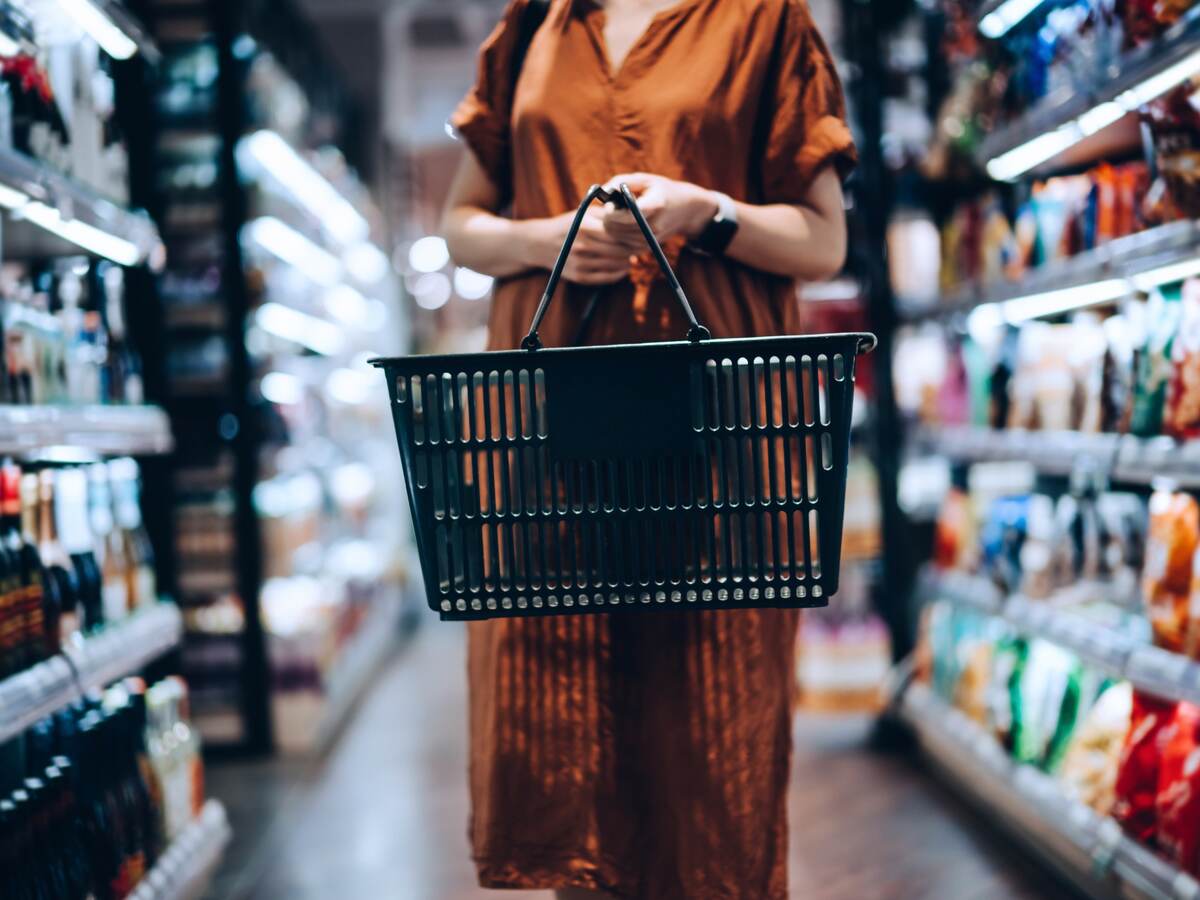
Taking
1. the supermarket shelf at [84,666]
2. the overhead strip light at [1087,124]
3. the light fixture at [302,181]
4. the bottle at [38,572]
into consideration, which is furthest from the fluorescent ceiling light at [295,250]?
the overhead strip light at [1087,124]

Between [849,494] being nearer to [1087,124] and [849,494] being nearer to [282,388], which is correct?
[1087,124]

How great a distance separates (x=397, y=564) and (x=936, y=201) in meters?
4.96

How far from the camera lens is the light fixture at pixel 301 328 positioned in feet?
16.3

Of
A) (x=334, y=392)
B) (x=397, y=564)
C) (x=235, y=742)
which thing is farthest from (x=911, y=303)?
(x=397, y=564)

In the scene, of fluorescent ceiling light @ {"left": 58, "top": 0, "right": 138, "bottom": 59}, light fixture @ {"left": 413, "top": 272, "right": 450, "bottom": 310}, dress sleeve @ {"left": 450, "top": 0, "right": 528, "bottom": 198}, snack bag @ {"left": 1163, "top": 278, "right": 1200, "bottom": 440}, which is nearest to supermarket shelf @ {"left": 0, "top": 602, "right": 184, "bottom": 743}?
dress sleeve @ {"left": 450, "top": 0, "right": 528, "bottom": 198}

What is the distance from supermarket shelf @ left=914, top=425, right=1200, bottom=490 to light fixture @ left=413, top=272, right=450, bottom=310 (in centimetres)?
701

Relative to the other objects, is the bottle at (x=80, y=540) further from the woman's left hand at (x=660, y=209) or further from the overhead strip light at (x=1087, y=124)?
the overhead strip light at (x=1087, y=124)

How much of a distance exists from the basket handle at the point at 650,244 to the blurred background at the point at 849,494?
3.71 ft

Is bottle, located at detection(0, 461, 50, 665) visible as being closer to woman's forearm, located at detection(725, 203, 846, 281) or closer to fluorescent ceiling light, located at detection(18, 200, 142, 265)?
fluorescent ceiling light, located at detection(18, 200, 142, 265)

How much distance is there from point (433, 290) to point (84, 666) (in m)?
8.74

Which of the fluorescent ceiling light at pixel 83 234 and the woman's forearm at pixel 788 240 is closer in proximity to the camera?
the woman's forearm at pixel 788 240

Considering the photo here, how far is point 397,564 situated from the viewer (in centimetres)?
811

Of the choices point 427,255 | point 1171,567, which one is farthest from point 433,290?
point 1171,567

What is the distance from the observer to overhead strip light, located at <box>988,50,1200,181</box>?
2256 mm
